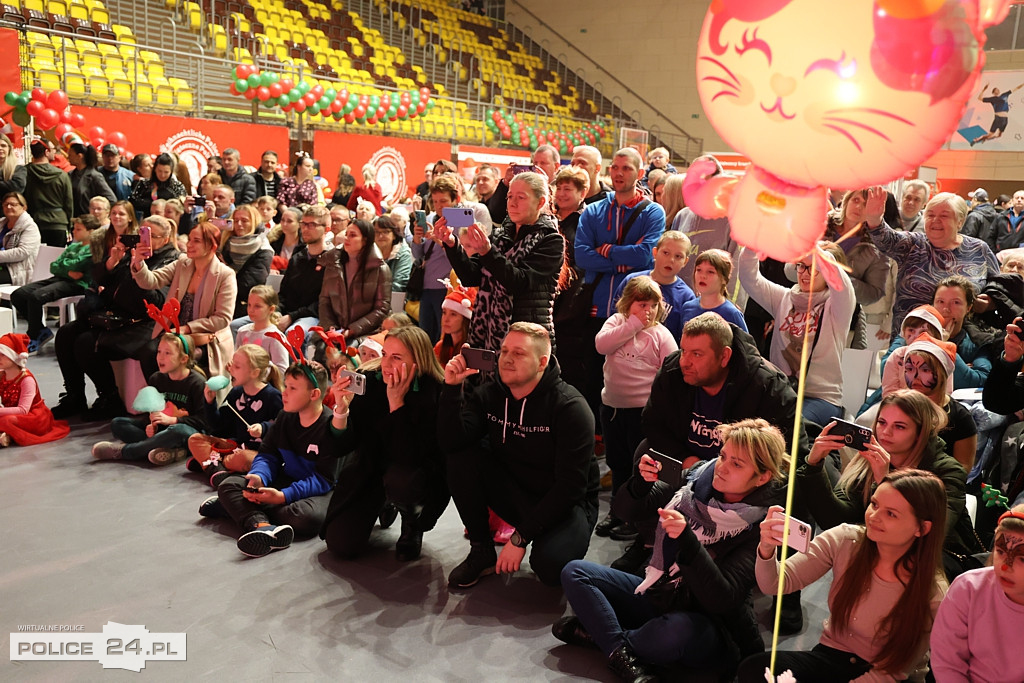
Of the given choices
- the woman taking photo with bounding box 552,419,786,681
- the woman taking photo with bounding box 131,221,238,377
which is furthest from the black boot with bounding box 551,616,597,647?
the woman taking photo with bounding box 131,221,238,377

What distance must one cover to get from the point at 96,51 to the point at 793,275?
8550mm

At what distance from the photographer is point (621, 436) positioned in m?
3.69

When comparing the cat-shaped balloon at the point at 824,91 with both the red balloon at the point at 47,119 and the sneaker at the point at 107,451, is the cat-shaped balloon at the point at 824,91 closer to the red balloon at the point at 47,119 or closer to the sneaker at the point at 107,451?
the sneaker at the point at 107,451

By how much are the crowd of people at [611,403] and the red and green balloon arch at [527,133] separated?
27.7 ft

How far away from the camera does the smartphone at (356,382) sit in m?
3.24

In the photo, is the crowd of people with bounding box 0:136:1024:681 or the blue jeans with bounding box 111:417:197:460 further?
the blue jeans with bounding box 111:417:197:460

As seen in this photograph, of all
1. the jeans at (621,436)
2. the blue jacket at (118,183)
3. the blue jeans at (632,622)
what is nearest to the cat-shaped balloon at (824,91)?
the blue jeans at (632,622)

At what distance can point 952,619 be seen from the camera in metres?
2.04

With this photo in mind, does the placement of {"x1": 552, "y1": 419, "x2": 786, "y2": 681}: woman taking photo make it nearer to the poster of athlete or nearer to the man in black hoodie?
the man in black hoodie

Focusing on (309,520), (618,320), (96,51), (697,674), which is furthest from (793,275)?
(96,51)

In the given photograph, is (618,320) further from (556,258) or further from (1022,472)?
(1022,472)

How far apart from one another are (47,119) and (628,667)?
25.4 feet

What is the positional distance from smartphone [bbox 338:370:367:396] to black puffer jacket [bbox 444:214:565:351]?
2.19 feet

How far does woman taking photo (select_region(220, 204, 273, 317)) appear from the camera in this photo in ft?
18.4
